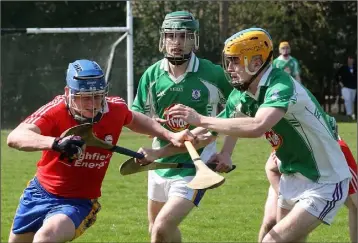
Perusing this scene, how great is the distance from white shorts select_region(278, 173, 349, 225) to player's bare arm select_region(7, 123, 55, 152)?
1.67m

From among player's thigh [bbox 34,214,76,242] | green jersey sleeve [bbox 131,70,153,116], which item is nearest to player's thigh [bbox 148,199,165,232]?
green jersey sleeve [bbox 131,70,153,116]

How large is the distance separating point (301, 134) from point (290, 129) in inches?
3.1

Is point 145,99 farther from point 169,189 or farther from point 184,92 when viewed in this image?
point 169,189

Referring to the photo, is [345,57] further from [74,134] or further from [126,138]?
[74,134]

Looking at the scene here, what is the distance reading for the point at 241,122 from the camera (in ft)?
19.2

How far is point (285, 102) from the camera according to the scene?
5805 millimetres

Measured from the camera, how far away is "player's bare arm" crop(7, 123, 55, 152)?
5.64 meters

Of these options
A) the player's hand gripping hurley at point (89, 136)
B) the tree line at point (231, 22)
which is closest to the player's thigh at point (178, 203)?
the player's hand gripping hurley at point (89, 136)

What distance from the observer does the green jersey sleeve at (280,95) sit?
19.0ft

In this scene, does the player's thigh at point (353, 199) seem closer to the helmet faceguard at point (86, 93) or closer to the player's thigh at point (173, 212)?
the player's thigh at point (173, 212)

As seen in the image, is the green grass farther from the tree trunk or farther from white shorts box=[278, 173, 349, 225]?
the tree trunk

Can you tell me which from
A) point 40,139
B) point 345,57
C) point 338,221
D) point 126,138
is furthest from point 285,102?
point 345,57

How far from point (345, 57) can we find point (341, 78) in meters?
4.21

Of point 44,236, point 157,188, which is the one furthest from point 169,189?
point 44,236
